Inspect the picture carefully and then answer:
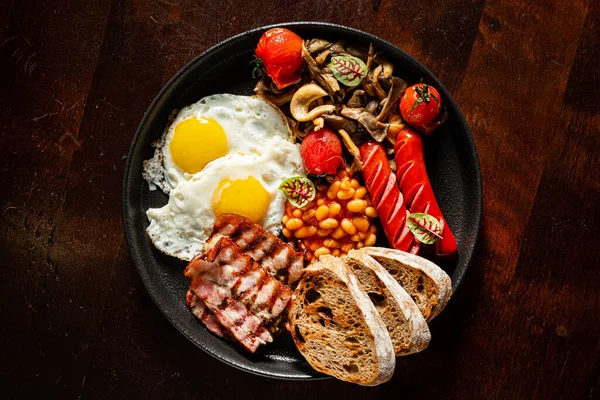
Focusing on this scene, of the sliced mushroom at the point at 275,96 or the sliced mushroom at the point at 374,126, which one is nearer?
the sliced mushroom at the point at 374,126

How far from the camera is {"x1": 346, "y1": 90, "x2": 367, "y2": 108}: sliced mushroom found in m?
3.38

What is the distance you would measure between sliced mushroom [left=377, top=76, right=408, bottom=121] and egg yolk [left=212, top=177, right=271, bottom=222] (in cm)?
89

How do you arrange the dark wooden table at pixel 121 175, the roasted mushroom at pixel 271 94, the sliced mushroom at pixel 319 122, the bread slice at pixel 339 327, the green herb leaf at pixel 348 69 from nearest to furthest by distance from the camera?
the bread slice at pixel 339 327, the green herb leaf at pixel 348 69, the sliced mushroom at pixel 319 122, the roasted mushroom at pixel 271 94, the dark wooden table at pixel 121 175

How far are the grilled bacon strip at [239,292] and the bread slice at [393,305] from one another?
0.50 metres

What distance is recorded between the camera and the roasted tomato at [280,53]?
10.6 ft

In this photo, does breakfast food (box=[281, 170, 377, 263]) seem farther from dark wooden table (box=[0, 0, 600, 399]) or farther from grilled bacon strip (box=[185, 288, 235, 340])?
dark wooden table (box=[0, 0, 600, 399])

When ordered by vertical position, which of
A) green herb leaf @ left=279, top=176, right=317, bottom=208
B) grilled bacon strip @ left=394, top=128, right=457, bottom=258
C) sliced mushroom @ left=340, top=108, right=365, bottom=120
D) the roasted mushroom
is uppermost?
sliced mushroom @ left=340, top=108, right=365, bottom=120

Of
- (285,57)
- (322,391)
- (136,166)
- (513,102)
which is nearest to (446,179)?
(513,102)

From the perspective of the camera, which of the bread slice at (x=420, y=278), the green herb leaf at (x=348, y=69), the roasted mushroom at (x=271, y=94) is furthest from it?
the roasted mushroom at (x=271, y=94)

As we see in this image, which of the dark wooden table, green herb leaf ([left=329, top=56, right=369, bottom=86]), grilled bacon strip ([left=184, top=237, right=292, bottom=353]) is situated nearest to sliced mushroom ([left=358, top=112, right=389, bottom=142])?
green herb leaf ([left=329, top=56, right=369, bottom=86])

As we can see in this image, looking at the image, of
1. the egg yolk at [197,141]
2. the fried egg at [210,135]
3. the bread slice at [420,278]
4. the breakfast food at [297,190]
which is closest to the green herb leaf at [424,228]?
the breakfast food at [297,190]

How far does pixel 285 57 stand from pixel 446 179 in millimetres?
1274

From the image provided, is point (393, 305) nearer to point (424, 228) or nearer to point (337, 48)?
point (424, 228)

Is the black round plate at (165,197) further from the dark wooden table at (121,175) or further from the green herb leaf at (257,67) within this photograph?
the dark wooden table at (121,175)
